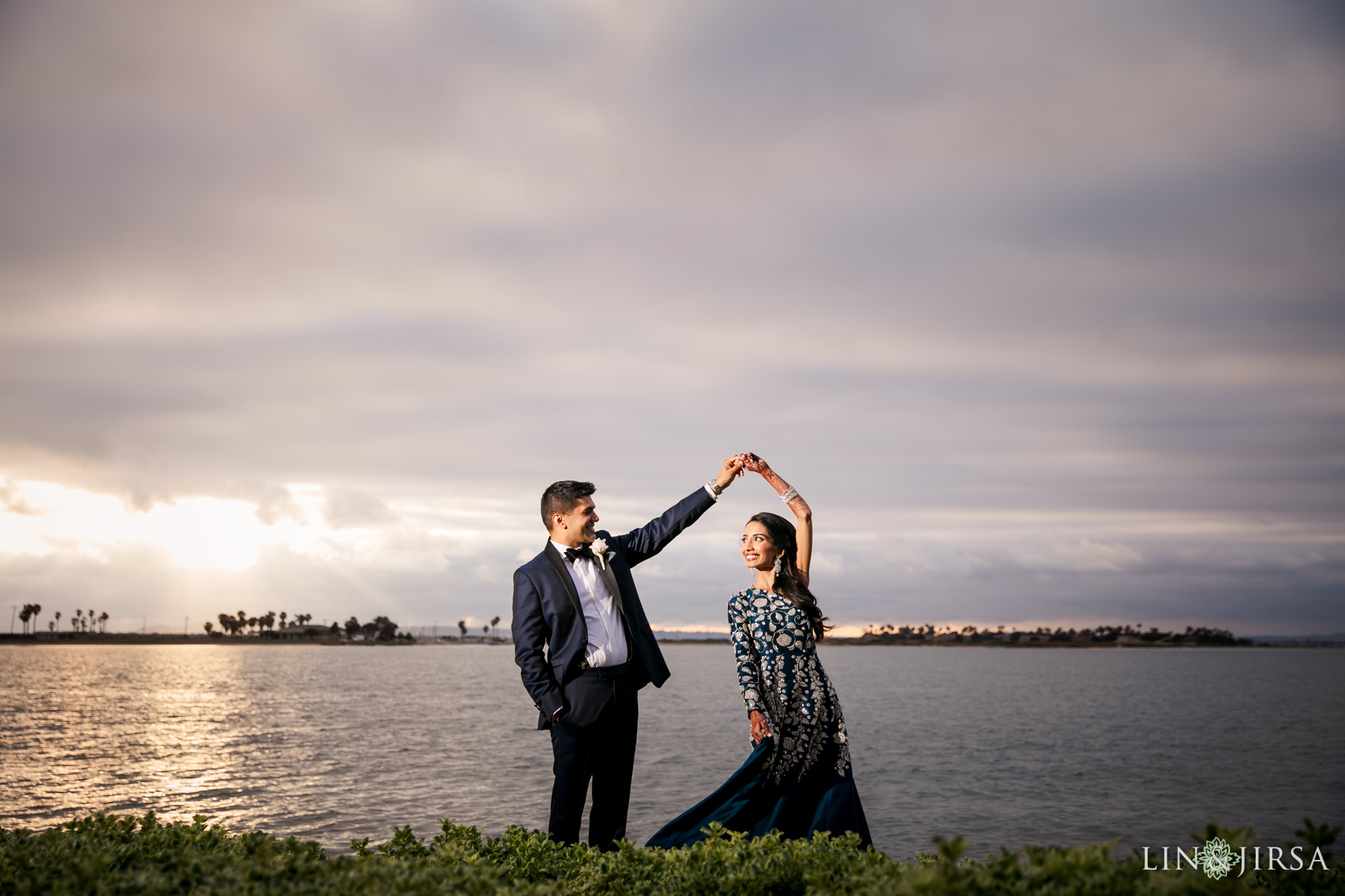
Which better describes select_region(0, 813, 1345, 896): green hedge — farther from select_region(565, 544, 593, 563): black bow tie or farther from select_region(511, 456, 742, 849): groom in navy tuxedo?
select_region(565, 544, 593, 563): black bow tie

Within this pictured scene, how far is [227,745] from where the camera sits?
2941 cm

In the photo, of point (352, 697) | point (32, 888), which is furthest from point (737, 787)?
point (352, 697)

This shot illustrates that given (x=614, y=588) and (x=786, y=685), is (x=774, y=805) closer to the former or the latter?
(x=786, y=685)

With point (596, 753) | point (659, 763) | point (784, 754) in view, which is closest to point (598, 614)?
point (596, 753)

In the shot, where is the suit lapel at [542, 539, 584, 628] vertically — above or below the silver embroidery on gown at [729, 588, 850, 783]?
above

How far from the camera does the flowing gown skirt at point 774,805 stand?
6.95 metres

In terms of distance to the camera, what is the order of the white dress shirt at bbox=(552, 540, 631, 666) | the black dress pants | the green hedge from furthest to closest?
the white dress shirt at bbox=(552, 540, 631, 666), the black dress pants, the green hedge

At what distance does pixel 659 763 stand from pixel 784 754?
745 inches

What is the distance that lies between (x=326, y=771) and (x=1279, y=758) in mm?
31309

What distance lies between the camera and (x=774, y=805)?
7047 mm

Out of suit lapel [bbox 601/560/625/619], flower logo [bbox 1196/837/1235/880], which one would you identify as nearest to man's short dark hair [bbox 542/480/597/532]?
suit lapel [bbox 601/560/625/619]

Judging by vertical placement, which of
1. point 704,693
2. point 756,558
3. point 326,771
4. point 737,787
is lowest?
point 704,693

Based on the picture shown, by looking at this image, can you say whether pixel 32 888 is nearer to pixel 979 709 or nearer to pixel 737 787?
pixel 737 787

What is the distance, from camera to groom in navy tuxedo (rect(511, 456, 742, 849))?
22.2 feet
